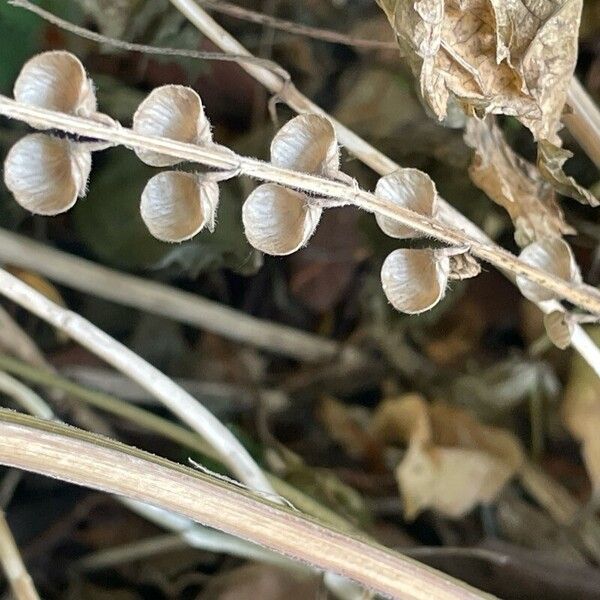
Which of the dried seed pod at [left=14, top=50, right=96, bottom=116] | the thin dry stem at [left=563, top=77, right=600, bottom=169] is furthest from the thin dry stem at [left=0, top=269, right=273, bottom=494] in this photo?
the thin dry stem at [left=563, top=77, right=600, bottom=169]

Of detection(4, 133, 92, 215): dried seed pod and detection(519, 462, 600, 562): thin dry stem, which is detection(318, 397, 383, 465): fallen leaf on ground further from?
detection(4, 133, 92, 215): dried seed pod

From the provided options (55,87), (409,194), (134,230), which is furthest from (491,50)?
(134,230)

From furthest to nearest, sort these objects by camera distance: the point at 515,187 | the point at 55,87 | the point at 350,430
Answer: the point at 350,430
the point at 515,187
the point at 55,87

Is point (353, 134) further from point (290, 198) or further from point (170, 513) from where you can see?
point (170, 513)

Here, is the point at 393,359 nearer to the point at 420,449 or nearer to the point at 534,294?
the point at 420,449

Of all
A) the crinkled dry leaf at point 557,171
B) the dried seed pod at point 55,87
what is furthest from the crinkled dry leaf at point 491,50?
the dried seed pod at point 55,87

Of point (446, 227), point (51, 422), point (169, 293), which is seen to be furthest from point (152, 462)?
point (169, 293)

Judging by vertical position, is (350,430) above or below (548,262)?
below

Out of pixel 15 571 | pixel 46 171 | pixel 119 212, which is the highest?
pixel 46 171
